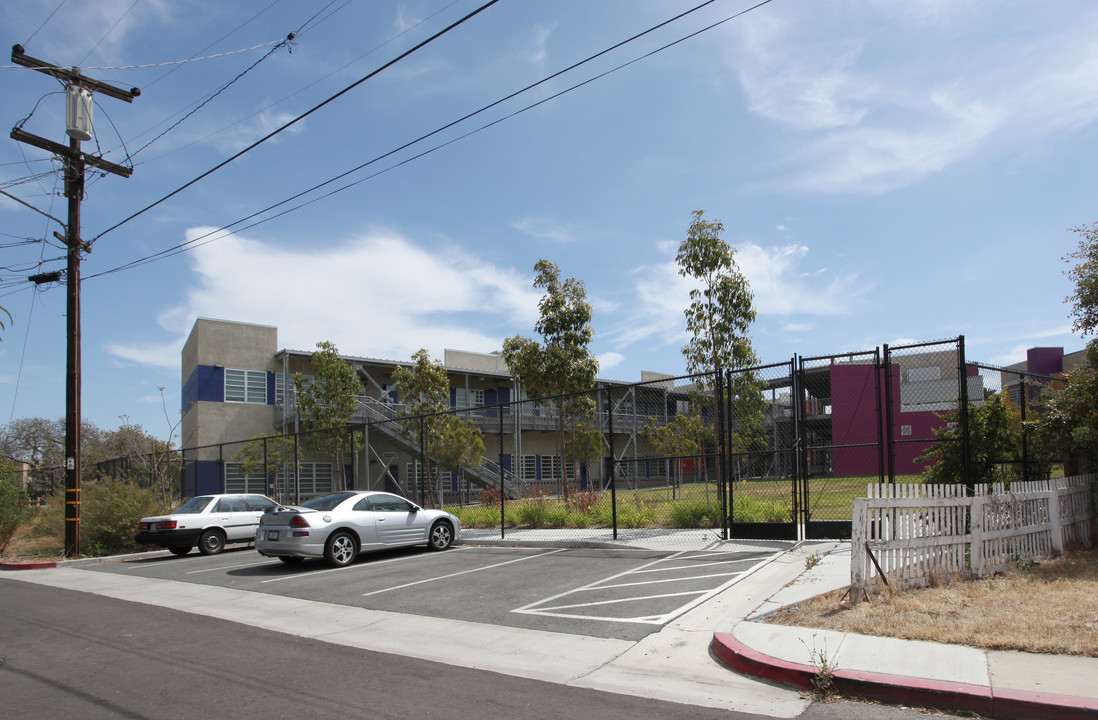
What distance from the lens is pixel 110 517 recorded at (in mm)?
18297

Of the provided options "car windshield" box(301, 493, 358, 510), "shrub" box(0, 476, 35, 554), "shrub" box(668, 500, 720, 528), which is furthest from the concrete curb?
"shrub" box(668, 500, 720, 528)

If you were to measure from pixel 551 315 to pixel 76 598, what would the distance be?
1315 cm

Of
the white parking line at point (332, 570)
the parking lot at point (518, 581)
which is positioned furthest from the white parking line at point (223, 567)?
the white parking line at point (332, 570)

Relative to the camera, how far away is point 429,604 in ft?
31.0

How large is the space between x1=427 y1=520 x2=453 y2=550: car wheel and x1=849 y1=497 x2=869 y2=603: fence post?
9.26m

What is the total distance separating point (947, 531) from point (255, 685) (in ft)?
24.4

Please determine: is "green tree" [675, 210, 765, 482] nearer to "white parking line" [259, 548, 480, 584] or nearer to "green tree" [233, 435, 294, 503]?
"white parking line" [259, 548, 480, 584]

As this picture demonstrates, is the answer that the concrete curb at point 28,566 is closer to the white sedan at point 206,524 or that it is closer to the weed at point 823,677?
the white sedan at point 206,524

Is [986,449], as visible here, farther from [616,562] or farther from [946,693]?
[946,693]

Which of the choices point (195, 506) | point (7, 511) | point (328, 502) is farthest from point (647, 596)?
point (7, 511)

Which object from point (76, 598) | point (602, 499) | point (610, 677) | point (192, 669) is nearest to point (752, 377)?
point (602, 499)

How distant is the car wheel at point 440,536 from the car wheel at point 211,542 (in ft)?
18.6

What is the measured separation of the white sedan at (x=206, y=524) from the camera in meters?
16.5

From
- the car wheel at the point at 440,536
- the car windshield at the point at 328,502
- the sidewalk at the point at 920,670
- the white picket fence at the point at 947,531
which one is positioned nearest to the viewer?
the sidewalk at the point at 920,670
